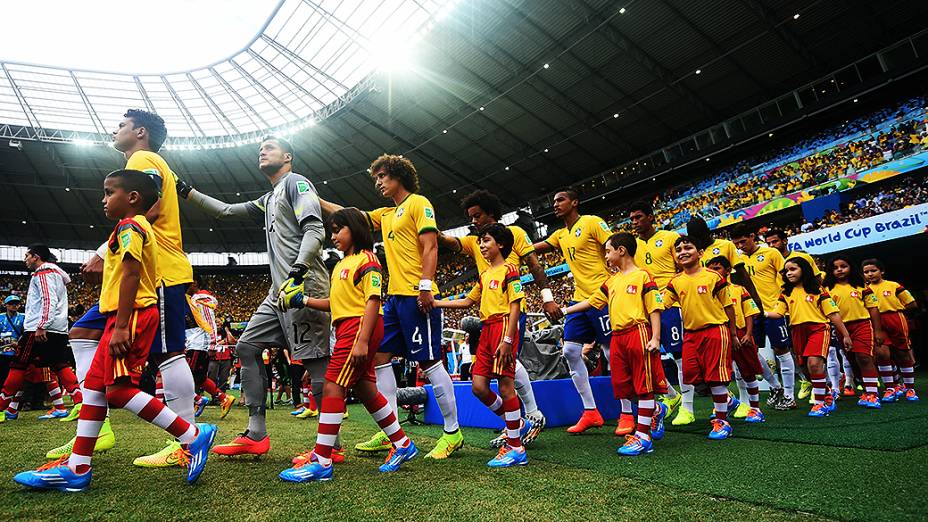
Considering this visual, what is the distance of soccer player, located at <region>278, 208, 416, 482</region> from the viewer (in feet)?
8.72

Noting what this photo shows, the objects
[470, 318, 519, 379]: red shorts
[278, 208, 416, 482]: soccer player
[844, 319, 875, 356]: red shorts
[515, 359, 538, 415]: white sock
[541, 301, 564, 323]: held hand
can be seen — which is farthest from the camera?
[844, 319, 875, 356]: red shorts

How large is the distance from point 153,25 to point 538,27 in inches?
630

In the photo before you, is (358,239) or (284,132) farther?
(284,132)

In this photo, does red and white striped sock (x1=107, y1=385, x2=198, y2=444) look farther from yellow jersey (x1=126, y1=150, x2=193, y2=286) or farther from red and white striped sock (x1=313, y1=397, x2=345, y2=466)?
yellow jersey (x1=126, y1=150, x2=193, y2=286)

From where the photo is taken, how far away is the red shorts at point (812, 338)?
4980 millimetres

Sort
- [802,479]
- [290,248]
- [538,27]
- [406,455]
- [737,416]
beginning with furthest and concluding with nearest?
[538,27]
[737,416]
[290,248]
[406,455]
[802,479]

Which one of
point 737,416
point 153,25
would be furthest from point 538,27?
point 737,416

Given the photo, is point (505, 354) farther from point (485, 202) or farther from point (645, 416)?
point (485, 202)

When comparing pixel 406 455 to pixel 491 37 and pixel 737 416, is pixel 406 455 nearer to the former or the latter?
pixel 737 416

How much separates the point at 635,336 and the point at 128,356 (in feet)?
9.95

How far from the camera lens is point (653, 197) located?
2944cm

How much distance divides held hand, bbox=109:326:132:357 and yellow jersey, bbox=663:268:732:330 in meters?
3.90

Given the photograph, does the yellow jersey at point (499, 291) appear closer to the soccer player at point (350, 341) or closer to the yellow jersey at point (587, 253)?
the soccer player at point (350, 341)

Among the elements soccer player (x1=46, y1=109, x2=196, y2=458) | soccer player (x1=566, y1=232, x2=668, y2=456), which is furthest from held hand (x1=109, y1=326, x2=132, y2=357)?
soccer player (x1=566, y1=232, x2=668, y2=456)
